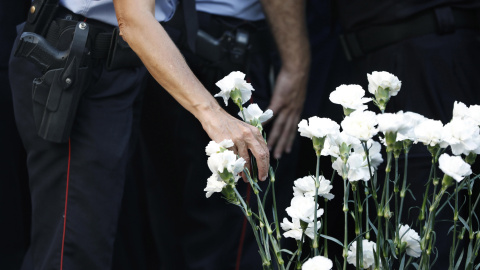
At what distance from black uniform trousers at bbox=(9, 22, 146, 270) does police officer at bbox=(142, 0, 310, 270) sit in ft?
0.87

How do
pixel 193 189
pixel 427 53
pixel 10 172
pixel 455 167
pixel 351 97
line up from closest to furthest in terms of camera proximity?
pixel 455 167, pixel 351 97, pixel 427 53, pixel 193 189, pixel 10 172

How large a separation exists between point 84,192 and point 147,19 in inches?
21.2

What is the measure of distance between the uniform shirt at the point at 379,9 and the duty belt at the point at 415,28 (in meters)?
0.02

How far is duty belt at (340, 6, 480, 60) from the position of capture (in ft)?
6.31

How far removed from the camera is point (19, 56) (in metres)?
1.83

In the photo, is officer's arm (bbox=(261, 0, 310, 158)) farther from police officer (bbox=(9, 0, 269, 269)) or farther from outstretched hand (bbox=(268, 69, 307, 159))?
police officer (bbox=(9, 0, 269, 269))

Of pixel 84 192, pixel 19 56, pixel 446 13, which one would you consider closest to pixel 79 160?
pixel 84 192

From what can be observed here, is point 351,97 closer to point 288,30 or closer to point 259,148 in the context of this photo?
point 259,148

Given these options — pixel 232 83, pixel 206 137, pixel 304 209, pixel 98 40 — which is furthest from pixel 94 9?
pixel 304 209

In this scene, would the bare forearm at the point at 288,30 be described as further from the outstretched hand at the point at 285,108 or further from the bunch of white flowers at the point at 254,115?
the bunch of white flowers at the point at 254,115

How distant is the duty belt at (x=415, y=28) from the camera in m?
1.92

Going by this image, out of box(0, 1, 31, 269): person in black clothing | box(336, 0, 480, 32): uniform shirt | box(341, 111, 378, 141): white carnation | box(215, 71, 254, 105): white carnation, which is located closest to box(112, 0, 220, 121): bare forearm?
box(215, 71, 254, 105): white carnation

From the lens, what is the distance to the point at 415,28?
197 cm

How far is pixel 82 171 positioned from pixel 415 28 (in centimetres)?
92
